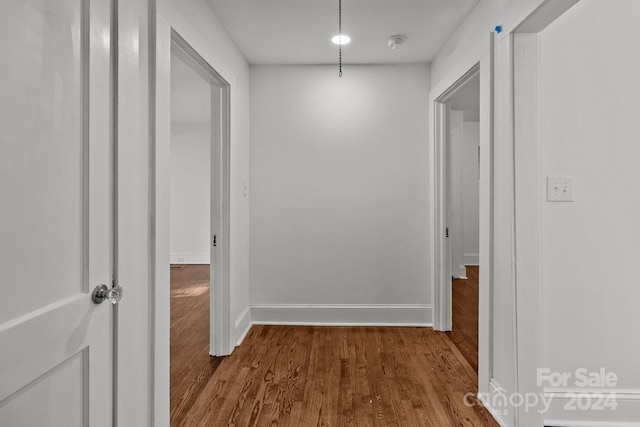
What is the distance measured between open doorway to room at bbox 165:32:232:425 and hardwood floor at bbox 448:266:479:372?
1.86m

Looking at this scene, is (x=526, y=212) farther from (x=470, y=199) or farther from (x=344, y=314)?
(x=470, y=199)

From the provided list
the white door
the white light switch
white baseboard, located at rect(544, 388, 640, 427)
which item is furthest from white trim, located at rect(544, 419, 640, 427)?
the white door

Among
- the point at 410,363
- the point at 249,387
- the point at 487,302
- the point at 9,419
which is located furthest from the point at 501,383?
the point at 9,419

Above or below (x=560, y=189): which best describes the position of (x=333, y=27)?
above

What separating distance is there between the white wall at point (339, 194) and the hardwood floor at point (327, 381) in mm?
313

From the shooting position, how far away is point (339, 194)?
138 inches

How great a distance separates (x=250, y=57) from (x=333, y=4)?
112cm

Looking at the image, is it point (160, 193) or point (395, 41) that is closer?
point (160, 193)

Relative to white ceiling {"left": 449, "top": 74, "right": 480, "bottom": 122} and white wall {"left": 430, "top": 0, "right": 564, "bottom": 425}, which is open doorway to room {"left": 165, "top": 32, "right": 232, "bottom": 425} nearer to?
white wall {"left": 430, "top": 0, "right": 564, "bottom": 425}

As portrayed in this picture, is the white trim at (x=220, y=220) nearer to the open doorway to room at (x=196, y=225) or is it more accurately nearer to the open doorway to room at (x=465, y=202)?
the open doorway to room at (x=196, y=225)

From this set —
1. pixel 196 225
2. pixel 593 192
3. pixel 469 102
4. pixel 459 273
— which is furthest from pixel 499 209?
pixel 196 225

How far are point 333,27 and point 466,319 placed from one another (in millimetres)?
2943

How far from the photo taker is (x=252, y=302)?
139 inches

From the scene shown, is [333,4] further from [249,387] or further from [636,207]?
[249,387]
